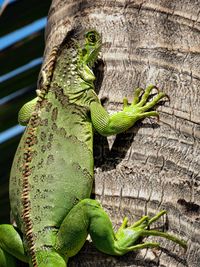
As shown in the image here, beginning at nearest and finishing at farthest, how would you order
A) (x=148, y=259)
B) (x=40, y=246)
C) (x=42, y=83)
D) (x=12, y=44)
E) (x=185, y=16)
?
(x=148, y=259), (x=40, y=246), (x=185, y=16), (x=42, y=83), (x=12, y=44)

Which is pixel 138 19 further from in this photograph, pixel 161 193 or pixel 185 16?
pixel 161 193

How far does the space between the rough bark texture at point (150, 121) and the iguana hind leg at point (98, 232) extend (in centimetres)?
5

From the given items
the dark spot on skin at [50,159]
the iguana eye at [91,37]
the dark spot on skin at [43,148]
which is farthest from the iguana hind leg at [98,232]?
the iguana eye at [91,37]

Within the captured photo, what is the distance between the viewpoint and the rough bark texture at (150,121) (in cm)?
428

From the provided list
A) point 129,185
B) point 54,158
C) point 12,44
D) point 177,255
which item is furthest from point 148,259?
point 12,44

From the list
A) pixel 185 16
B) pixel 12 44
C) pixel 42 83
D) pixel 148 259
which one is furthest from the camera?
pixel 12 44

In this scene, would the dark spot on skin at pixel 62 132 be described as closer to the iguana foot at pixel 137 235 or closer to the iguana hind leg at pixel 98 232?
the iguana hind leg at pixel 98 232

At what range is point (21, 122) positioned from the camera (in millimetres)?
5461

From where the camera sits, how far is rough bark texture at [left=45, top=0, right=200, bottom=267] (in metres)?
4.28

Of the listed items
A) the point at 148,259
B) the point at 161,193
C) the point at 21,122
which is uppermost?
the point at 21,122

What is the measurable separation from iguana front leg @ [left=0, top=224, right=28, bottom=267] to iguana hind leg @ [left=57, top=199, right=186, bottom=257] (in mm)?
367

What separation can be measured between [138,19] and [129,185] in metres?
1.12

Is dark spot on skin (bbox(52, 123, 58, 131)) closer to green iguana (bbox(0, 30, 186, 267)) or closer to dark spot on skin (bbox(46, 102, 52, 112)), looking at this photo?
green iguana (bbox(0, 30, 186, 267))

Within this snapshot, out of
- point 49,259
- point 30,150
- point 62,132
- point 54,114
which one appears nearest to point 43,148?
point 30,150
